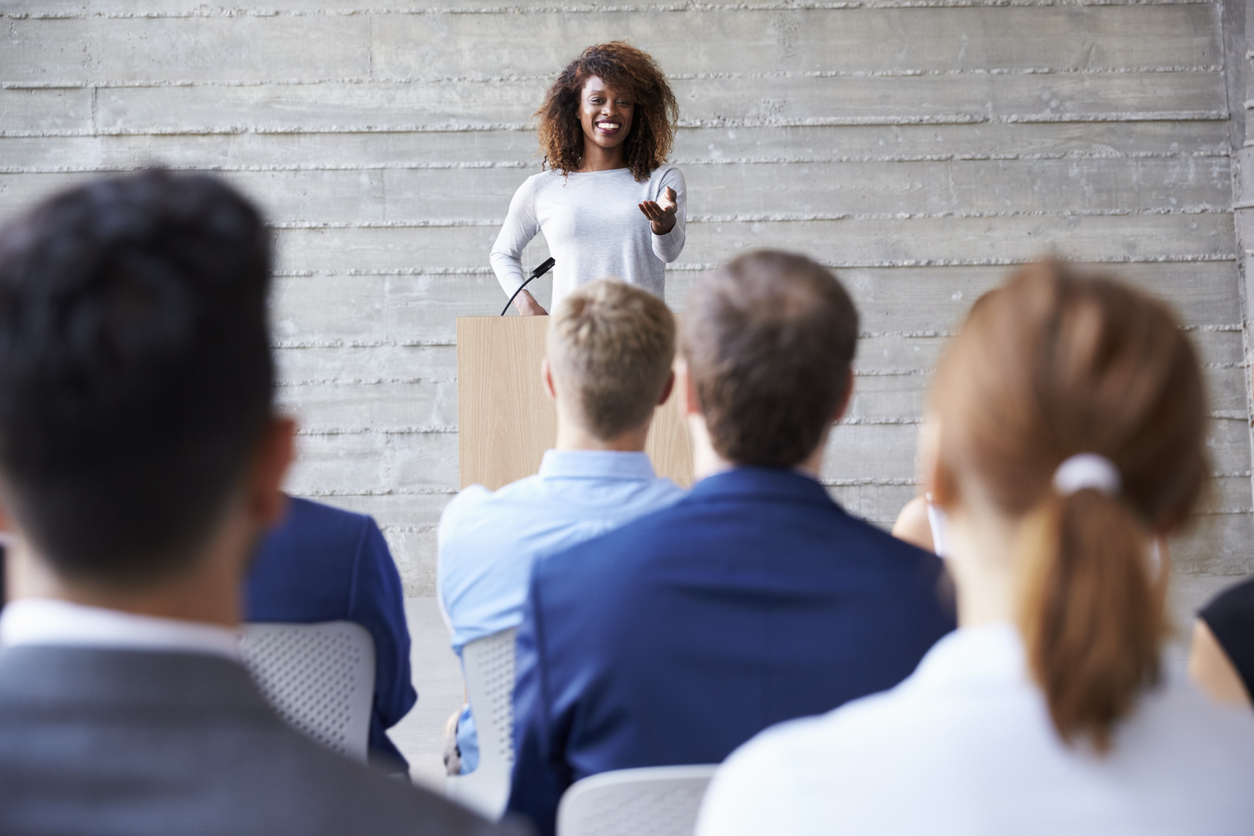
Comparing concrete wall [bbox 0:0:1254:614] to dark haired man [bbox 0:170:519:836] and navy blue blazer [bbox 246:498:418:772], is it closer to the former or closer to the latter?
navy blue blazer [bbox 246:498:418:772]

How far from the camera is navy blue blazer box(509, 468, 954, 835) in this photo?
936 mm

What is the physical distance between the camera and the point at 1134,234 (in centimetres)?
416

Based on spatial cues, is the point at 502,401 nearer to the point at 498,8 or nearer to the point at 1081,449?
the point at 1081,449

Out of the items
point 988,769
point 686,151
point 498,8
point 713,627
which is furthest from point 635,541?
point 498,8

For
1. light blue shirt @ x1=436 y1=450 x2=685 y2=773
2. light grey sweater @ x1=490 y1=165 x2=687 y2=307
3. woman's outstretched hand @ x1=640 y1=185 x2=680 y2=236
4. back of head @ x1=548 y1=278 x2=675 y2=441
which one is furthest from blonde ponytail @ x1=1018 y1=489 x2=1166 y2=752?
light grey sweater @ x1=490 y1=165 x2=687 y2=307

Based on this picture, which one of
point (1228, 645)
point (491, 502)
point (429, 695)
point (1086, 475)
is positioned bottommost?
→ point (429, 695)

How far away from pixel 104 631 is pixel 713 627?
579 mm

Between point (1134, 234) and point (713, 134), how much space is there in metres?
1.68

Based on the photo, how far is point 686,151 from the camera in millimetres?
4121

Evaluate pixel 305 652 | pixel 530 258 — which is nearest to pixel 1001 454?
pixel 305 652

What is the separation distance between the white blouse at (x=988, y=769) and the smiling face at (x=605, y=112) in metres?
2.54

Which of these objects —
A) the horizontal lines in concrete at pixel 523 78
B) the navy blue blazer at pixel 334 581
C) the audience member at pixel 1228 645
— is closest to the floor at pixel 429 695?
the navy blue blazer at pixel 334 581

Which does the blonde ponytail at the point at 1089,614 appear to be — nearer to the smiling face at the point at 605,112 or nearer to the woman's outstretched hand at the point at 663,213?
the woman's outstretched hand at the point at 663,213

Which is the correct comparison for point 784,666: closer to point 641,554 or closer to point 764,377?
point 641,554
